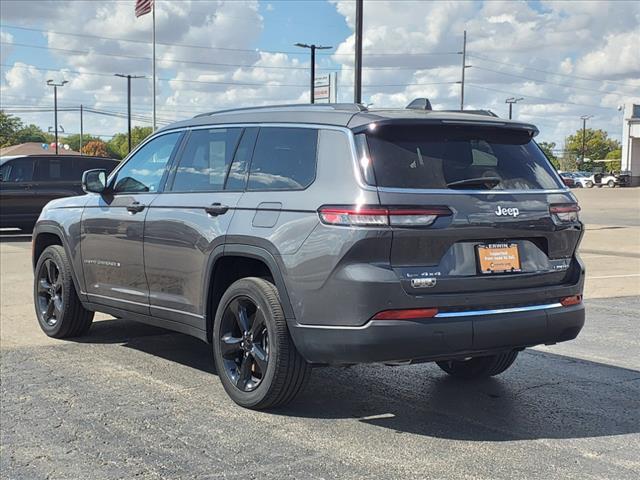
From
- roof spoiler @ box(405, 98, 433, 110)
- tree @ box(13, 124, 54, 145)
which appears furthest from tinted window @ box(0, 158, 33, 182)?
tree @ box(13, 124, 54, 145)

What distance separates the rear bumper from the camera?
4094mm

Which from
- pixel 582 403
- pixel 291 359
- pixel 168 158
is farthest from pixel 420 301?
pixel 168 158

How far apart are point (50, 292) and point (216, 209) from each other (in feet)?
9.50

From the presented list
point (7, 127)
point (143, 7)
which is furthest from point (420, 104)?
point (7, 127)

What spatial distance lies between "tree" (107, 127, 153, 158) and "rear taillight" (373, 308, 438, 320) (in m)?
104

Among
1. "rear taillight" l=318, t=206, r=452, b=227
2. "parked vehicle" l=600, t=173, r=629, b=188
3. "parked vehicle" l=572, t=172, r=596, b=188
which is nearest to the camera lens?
"rear taillight" l=318, t=206, r=452, b=227

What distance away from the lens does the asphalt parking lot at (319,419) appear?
390cm

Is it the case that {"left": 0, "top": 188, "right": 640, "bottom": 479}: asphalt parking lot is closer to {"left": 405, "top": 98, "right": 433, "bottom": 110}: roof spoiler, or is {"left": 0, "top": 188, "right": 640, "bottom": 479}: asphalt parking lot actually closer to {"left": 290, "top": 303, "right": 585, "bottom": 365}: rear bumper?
{"left": 290, "top": 303, "right": 585, "bottom": 365}: rear bumper

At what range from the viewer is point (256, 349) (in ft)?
15.6

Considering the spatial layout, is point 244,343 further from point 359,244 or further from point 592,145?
point 592,145

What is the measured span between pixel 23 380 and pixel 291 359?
2.27m

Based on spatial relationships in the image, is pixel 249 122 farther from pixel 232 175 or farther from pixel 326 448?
pixel 326 448

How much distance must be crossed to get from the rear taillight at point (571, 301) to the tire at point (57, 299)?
4.23 m

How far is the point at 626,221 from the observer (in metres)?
24.2
